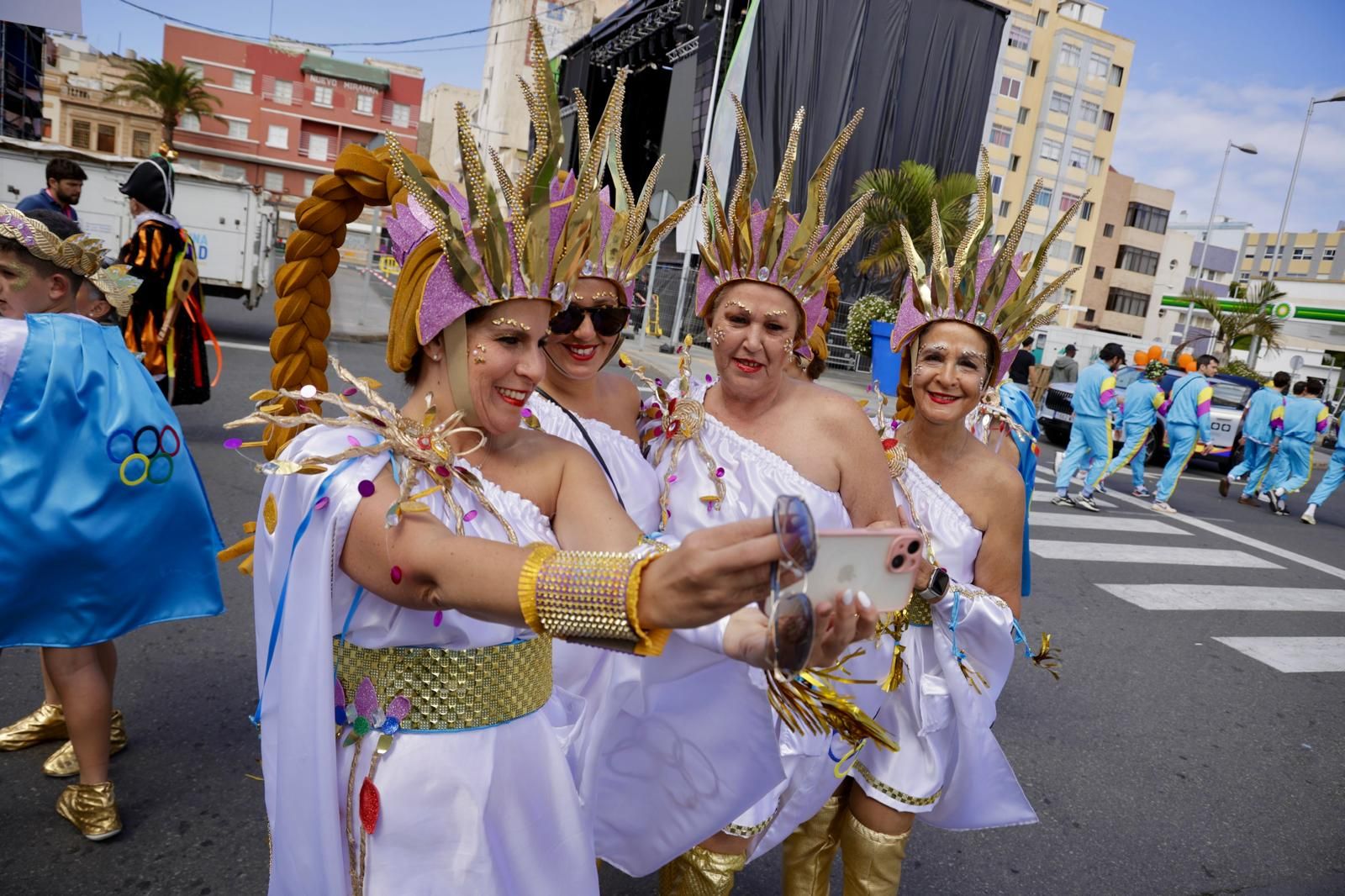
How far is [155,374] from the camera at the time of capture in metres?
6.36

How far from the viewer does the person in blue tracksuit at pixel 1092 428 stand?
10.9 metres

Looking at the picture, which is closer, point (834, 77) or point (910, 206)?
point (910, 206)

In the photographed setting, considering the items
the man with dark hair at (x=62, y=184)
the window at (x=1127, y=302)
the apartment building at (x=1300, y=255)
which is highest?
the apartment building at (x=1300, y=255)

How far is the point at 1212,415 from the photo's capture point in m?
15.4

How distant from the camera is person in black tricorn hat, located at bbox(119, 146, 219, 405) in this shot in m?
6.10

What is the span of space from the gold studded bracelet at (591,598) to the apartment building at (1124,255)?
5849 cm

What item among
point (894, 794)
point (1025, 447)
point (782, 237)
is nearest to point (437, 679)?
point (894, 794)

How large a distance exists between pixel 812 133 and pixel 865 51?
2377mm

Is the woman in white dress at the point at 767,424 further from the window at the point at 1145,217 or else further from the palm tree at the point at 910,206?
the window at the point at 1145,217

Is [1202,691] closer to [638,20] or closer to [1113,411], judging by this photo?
[1113,411]

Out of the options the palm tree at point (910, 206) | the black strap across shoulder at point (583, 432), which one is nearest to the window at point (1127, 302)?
the palm tree at point (910, 206)

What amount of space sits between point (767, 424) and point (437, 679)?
1.47 metres

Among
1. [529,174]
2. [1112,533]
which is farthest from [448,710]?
[1112,533]

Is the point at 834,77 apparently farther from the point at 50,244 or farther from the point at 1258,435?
the point at 50,244
